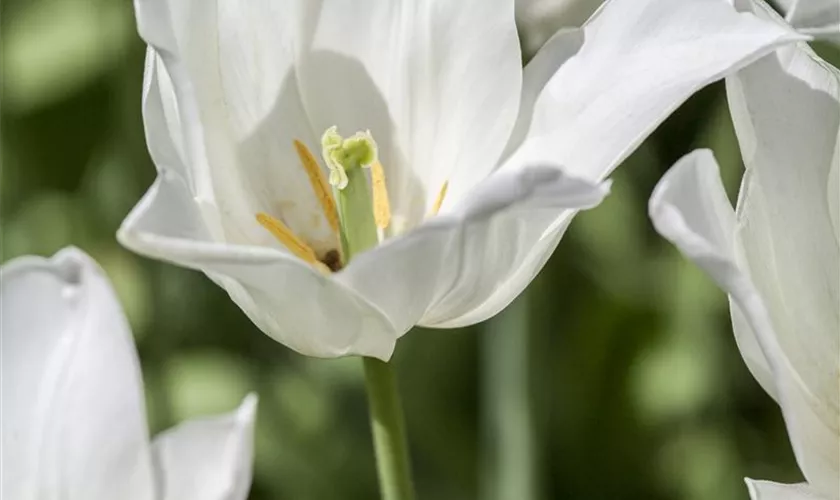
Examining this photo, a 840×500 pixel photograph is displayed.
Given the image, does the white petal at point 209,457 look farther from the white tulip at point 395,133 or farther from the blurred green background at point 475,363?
the blurred green background at point 475,363

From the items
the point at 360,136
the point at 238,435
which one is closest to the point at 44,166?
the point at 360,136

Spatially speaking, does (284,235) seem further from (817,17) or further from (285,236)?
(817,17)

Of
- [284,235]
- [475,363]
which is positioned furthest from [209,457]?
[475,363]

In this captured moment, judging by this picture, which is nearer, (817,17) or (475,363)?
(817,17)

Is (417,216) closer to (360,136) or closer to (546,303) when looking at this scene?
(360,136)

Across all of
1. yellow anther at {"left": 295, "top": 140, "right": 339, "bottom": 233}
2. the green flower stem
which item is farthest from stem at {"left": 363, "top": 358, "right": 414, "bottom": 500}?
yellow anther at {"left": 295, "top": 140, "right": 339, "bottom": 233}

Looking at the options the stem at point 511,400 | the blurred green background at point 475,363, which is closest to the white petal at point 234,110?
the stem at point 511,400
